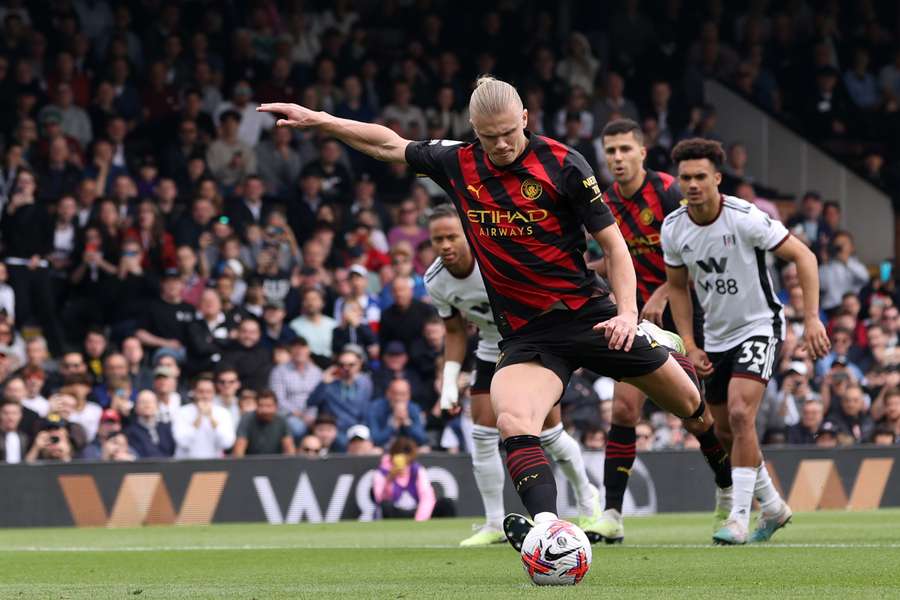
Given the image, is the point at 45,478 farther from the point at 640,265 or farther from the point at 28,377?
the point at 640,265

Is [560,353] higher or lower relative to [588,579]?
higher

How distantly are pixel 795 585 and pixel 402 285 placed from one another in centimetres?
1105

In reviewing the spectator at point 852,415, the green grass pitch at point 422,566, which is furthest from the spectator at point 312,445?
the spectator at point 852,415

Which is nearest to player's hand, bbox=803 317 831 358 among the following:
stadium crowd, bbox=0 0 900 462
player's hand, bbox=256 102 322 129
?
player's hand, bbox=256 102 322 129

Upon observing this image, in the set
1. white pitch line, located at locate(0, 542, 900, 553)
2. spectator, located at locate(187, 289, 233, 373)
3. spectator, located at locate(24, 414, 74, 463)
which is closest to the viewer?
white pitch line, located at locate(0, 542, 900, 553)

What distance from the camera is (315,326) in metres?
17.5

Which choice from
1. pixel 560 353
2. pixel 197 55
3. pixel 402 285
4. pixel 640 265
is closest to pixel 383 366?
pixel 402 285

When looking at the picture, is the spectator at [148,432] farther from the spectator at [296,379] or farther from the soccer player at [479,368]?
the soccer player at [479,368]

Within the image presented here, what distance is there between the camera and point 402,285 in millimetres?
17438

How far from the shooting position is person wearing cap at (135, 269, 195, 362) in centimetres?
1705

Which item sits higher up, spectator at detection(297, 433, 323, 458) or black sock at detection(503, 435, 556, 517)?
black sock at detection(503, 435, 556, 517)

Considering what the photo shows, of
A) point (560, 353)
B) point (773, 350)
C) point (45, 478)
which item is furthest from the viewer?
point (45, 478)

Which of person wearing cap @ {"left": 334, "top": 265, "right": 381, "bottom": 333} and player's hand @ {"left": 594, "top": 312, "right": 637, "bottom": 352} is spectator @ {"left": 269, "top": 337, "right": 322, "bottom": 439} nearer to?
person wearing cap @ {"left": 334, "top": 265, "right": 381, "bottom": 333}

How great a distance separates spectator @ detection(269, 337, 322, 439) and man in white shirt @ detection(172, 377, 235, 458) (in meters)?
0.96
